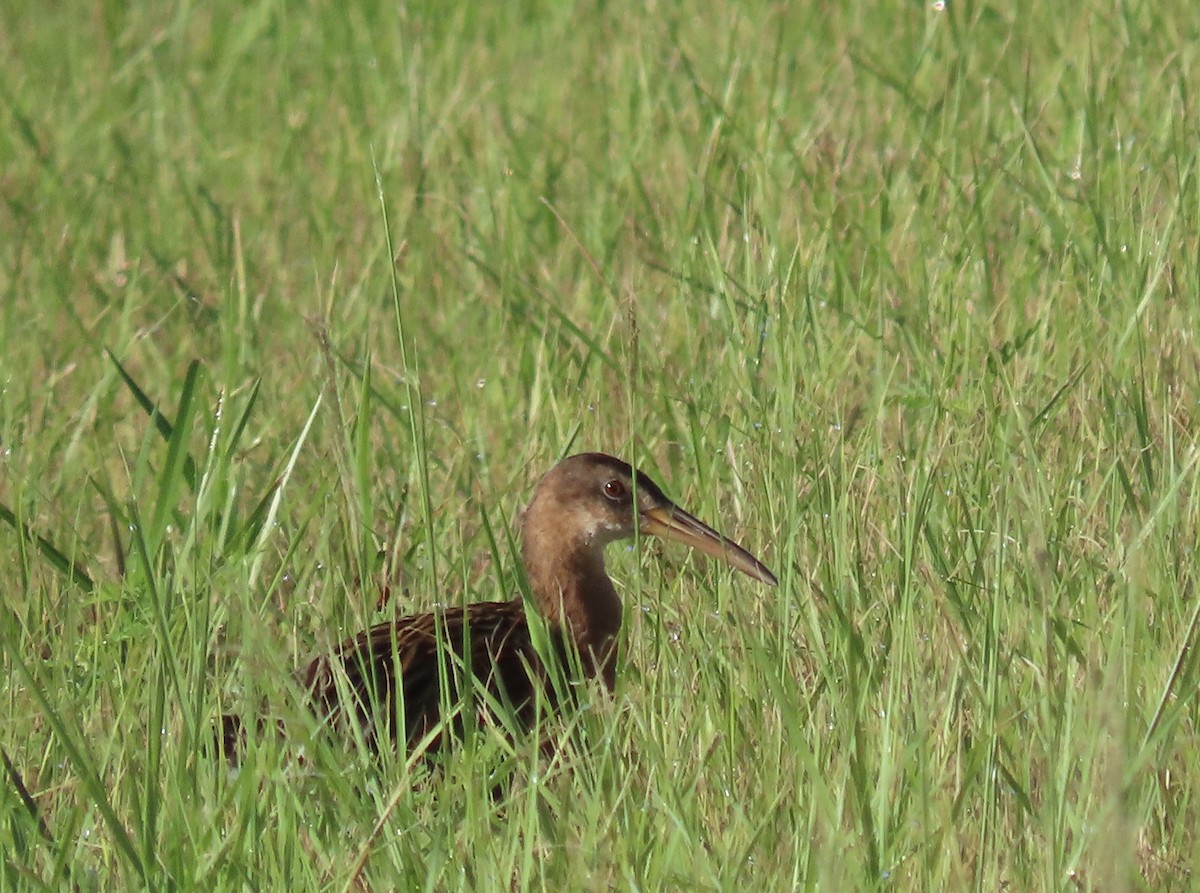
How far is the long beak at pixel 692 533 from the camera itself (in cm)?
382

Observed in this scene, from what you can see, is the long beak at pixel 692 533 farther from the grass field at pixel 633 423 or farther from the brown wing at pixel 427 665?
the brown wing at pixel 427 665

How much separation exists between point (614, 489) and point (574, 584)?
0.92ft

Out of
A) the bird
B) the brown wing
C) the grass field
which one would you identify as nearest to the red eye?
the bird

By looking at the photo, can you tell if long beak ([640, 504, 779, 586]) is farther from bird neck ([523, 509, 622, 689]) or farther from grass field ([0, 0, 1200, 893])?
bird neck ([523, 509, 622, 689])

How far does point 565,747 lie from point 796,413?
118cm

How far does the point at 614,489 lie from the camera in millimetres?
4297

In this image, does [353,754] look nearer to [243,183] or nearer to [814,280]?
[814,280]

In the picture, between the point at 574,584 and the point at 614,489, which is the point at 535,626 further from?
the point at 574,584

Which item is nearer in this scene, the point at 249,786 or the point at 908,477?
the point at 249,786

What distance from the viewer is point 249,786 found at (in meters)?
2.83

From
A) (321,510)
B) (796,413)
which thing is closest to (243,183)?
(321,510)

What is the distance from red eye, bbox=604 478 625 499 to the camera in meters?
4.27

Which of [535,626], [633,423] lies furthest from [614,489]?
[535,626]

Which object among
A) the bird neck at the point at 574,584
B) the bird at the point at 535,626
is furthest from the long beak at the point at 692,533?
the bird neck at the point at 574,584
